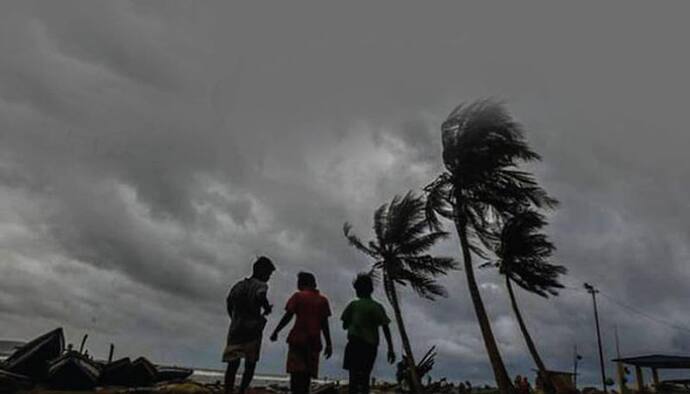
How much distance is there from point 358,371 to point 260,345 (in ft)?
3.92

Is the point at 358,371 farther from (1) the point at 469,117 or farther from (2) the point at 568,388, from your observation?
(2) the point at 568,388

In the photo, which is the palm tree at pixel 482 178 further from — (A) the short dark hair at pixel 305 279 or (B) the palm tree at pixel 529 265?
(A) the short dark hair at pixel 305 279

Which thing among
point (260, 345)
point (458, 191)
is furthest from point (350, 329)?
point (458, 191)

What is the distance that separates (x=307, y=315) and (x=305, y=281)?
0.44 metres

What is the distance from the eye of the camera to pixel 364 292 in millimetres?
6625

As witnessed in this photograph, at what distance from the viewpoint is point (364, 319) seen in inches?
249

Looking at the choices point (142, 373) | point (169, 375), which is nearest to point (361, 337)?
point (142, 373)

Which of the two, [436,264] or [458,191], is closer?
[458,191]

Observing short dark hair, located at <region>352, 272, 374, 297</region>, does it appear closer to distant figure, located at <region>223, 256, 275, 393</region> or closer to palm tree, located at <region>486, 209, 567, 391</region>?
distant figure, located at <region>223, 256, 275, 393</region>

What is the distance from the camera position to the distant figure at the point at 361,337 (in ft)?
20.6

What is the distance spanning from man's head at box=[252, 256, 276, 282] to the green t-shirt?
104 centimetres

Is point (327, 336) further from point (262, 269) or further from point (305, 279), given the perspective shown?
point (262, 269)

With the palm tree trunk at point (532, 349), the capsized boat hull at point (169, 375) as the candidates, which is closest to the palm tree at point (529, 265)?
the palm tree trunk at point (532, 349)

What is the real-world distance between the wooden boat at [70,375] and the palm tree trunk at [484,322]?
9663 millimetres
